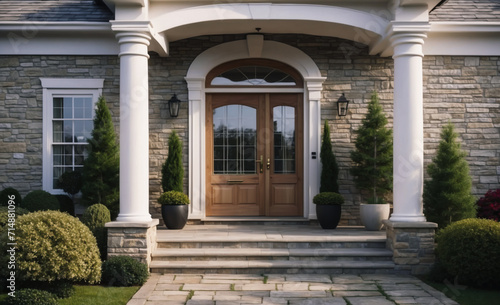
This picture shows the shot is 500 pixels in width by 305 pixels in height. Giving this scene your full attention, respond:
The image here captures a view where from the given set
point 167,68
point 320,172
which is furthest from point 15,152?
point 320,172

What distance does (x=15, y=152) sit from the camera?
9695 millimetres

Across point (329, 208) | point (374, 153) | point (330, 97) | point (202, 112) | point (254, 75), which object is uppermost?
point (254, 75)

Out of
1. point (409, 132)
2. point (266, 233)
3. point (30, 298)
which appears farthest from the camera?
point (266, 233)

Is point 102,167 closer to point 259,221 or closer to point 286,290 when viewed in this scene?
point 259,221

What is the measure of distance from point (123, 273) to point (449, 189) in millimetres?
5057

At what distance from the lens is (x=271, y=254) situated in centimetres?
782

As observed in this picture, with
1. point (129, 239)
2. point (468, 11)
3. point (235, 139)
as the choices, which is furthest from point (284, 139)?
point (468, 11)

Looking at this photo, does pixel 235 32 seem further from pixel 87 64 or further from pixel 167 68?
pixel 87 64

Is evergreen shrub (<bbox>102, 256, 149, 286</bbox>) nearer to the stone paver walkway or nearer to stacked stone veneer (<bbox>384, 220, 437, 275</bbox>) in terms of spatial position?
the stone paver walkway

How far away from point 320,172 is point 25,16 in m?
5.95

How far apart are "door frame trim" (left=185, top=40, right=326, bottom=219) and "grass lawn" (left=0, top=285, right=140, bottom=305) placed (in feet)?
10.7

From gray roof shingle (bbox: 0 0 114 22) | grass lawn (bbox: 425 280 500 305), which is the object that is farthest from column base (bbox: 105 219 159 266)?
grass lawn (bbox: 425 280 500 305)

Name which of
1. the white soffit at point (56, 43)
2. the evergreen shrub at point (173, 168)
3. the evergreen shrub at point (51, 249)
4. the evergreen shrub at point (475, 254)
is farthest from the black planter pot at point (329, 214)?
the white soffit at point (56, 43)

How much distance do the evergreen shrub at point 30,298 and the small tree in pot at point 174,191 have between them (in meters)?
3.41
